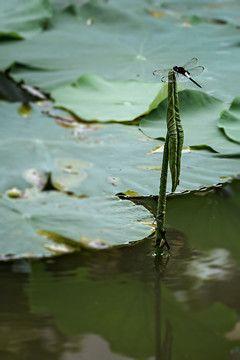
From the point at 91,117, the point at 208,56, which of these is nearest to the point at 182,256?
the point at 91,117

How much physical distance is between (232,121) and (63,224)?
649mm

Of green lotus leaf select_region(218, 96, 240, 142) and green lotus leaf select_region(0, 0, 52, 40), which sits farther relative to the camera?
green lotus leaf select_region(0, 0, 52, 40)

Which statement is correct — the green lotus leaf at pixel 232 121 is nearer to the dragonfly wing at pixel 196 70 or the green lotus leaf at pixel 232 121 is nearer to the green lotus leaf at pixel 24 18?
the dragonfly wing at pixel 196 70

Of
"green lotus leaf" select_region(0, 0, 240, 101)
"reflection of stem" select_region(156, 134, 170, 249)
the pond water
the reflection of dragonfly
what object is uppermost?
the reflection of dragonfly

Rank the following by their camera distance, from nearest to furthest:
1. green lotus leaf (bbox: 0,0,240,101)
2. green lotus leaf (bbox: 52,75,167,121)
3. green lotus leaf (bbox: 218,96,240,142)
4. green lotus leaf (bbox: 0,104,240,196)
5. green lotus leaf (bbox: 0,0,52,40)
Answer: green lotus leaf (bbox: 0,104,240,196) → green lotus leaf (bbox: 218,96,240,142) → green lotus leaf (bbox: 52,75,167,121) → green lotus leaf (bbox: 0,0,240,101) → green lotus leaf (bbox: 0,0,52,40)

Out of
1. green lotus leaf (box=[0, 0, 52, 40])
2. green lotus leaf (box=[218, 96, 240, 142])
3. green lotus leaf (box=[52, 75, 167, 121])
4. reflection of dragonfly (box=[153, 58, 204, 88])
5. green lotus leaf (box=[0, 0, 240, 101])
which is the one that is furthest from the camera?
green lotus leaf (box=[0, 0, 52, 40])

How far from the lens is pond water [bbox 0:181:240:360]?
0.78m

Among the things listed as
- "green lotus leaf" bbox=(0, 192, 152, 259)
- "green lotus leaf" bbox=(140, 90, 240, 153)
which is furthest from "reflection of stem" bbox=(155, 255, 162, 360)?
"green lotus leaf" bbox=(140, 90, 240, 153)

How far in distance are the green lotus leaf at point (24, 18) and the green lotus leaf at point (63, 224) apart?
1.34 metres

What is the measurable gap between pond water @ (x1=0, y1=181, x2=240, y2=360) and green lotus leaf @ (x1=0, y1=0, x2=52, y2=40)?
61.3 inches

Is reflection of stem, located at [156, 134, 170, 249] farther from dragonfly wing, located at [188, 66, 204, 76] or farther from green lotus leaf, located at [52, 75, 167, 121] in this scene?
green lotus leaf, located at [52, 75, 167, 121]

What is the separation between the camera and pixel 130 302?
888 mm

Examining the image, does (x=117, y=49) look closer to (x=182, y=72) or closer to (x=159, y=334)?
(x=182, y=72)

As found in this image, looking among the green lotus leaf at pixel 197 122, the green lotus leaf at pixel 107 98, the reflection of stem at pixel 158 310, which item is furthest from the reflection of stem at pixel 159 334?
the green lotus leaf at pixel 107 98
